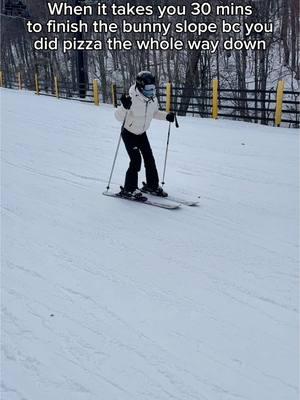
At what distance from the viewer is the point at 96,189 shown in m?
6.29

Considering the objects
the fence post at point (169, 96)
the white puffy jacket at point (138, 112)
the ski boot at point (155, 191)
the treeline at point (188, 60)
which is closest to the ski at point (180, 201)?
the ski boot at point (155, 191)

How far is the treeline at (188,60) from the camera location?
21.2 meters

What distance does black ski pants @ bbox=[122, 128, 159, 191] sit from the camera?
5.43 meters

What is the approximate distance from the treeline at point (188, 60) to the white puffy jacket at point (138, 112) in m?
8.90

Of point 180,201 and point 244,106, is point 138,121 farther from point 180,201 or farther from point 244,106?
point 244,106

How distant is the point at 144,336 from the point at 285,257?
1.81m

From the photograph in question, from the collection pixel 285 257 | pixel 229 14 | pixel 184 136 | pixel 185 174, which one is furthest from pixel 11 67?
pixel 285 257

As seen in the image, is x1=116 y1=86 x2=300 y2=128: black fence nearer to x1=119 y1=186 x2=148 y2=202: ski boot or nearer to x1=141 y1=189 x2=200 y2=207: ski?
x1=141 y1=189 x2=200 y2=207: ski

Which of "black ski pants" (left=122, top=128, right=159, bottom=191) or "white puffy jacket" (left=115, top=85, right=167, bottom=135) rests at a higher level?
"white puffy jacket" (left=115, top=85, right=167, bottom=135)

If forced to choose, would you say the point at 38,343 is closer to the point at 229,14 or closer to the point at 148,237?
the point at 148,237

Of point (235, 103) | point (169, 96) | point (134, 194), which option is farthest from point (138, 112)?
point (235, 103)

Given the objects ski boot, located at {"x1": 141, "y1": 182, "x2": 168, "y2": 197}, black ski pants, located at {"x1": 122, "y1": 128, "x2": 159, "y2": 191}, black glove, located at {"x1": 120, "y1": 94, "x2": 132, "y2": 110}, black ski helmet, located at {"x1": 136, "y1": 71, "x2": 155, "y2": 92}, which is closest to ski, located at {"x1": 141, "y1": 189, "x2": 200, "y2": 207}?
ski boot, located at {"x1": 141, "y1": 182, "x2": 168, "y2": 197}

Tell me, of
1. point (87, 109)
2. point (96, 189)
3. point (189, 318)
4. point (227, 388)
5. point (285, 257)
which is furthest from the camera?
point (87, 109)

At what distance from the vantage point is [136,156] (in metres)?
5.43
